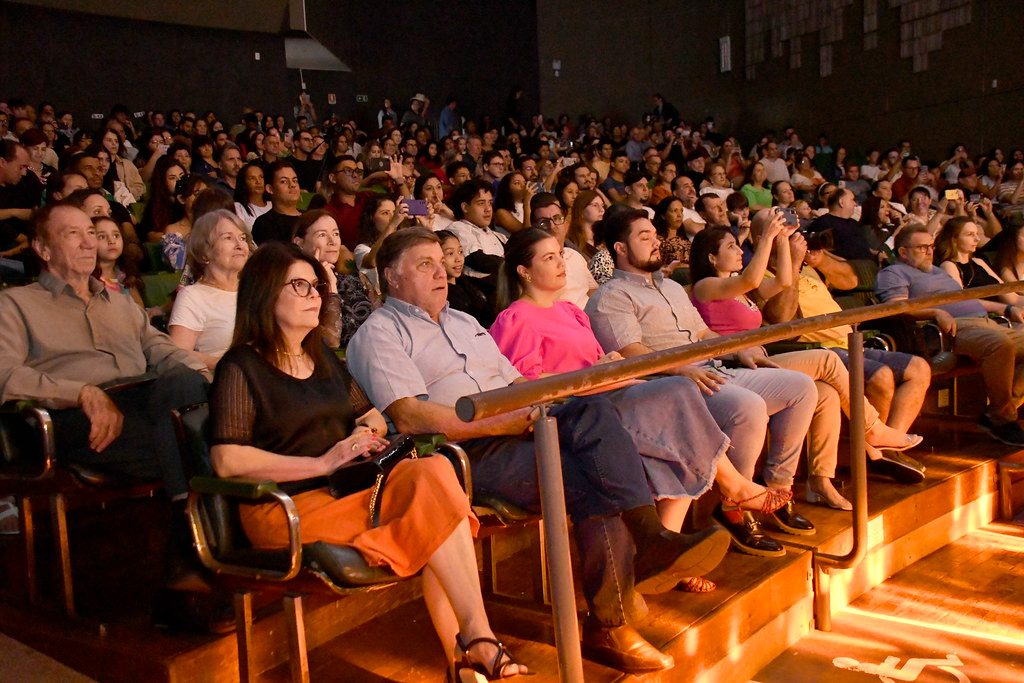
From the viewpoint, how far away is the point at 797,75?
36.8 ft

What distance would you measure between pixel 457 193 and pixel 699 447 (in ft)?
7.84

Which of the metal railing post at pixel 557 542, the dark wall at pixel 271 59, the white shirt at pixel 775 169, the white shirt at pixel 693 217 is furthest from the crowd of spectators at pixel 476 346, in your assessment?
the dark wall at pixel 271 59

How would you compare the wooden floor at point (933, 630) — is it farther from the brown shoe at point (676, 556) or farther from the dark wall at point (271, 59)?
the dark wall at point (271, 59)

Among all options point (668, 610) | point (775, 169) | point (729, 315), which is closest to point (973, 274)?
point (729, 315)

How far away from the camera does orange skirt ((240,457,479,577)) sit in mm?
1592

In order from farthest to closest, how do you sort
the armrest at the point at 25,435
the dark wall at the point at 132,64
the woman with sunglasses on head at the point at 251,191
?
the dark wall at the point at 132,64, the woman with sunglasses on head at the point at 251,191, the armrest at the point at 25,435

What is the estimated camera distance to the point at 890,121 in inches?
407

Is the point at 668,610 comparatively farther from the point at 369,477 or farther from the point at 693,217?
the point at 693,217

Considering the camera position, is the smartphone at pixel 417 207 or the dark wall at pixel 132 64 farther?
the dark wall at pixel 132 64

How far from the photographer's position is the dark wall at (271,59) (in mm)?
9008

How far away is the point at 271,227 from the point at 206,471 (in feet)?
6.90

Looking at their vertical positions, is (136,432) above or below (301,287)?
below

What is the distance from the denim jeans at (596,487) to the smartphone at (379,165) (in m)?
3.23

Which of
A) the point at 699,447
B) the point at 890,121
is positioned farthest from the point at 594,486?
the point at 890,121
